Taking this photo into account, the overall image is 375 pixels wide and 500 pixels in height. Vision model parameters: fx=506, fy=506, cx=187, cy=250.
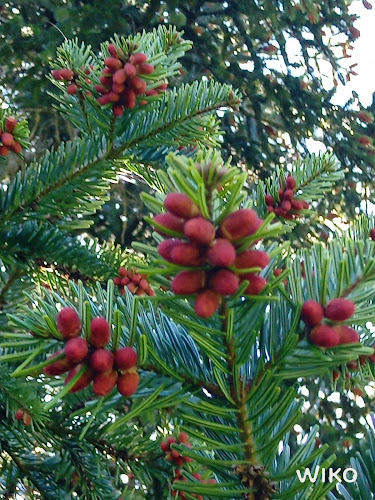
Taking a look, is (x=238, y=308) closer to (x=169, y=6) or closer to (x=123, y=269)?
(x=123, y=269)

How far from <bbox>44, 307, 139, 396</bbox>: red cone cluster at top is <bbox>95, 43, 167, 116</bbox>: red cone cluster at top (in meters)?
0.61

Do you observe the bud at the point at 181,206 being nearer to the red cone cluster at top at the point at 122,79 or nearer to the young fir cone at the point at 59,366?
the young fir cone at the point at 59,366

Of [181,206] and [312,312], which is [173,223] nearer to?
[181,206]

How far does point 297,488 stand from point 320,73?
3.93 meters

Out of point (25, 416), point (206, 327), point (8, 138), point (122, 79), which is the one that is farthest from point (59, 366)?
point (8, 138)

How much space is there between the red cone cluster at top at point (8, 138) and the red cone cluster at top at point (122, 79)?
222 mm

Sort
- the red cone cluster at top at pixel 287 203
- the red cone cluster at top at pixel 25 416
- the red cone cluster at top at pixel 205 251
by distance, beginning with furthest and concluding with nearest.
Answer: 1. the red cone cluster at top at pixel 287 203
2. the red cone cluster at top at pixel 25 416
3. the red cone cluster at top at pixel 205 251

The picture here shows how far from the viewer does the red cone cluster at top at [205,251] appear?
396 millimetres

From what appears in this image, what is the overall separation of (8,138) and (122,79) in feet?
0.99

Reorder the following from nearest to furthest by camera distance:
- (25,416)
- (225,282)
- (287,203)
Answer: (225,282), (25,416), (287,203)

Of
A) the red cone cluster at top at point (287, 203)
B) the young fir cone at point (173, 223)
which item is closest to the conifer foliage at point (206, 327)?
the young fir cone at point (173, 223)

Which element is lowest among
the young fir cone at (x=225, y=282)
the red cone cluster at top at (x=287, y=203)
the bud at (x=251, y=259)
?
the young fir cone at (x=225, y=282)

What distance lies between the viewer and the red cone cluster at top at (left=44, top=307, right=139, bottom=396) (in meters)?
0.44

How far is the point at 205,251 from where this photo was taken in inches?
16.1
